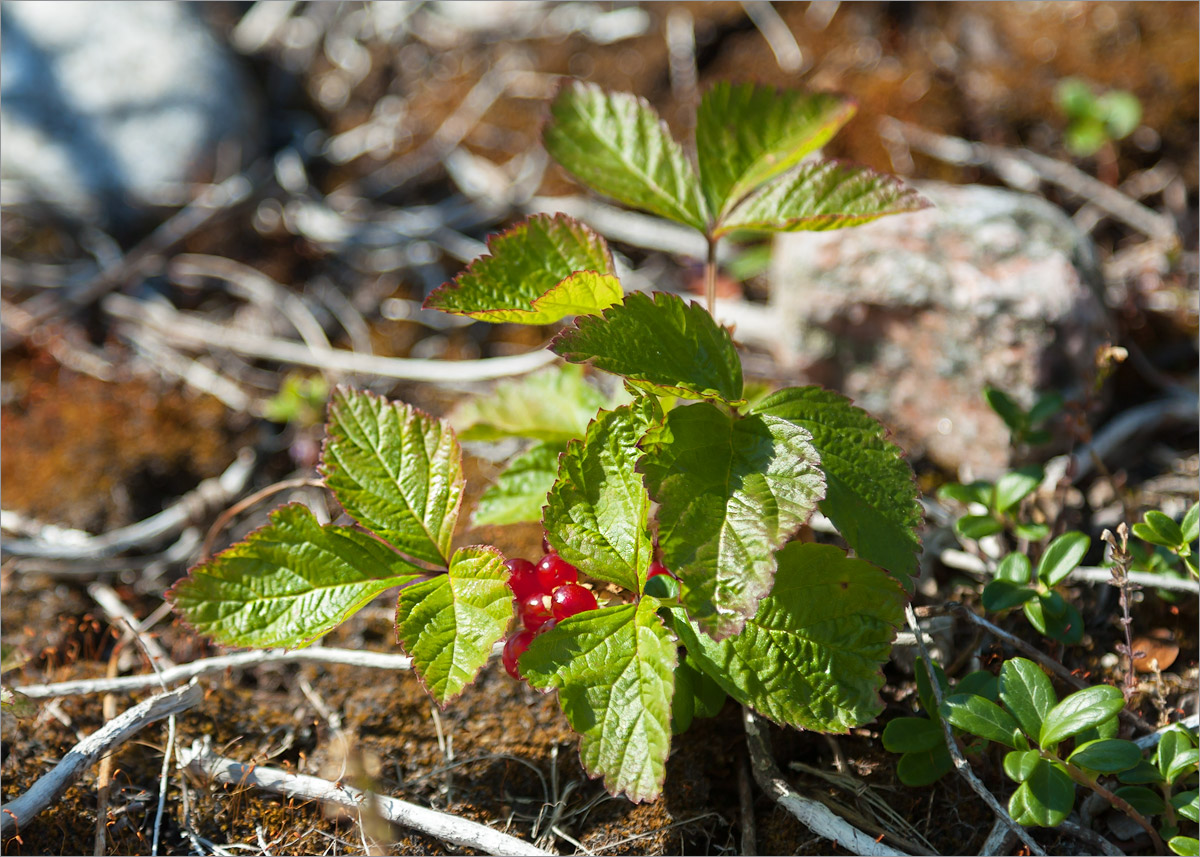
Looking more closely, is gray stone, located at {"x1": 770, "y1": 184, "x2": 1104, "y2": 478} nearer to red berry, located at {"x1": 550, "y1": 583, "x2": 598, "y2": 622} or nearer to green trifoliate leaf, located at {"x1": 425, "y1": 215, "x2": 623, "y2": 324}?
green trifoliate leaf, located at {"x1": 425, "y1": 215, "x2": 623, "y2": 324}

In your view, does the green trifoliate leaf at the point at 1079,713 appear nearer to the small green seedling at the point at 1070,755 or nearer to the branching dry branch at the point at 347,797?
the small green seedling at the point at 1070,755

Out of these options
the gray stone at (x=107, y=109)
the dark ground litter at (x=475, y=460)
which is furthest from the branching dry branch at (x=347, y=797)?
the gray stone at (x=107, y=109)

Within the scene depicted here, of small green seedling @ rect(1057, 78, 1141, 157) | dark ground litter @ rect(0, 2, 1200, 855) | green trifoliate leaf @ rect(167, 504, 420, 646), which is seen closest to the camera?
green trifoliate leaf @ rect(167, 504, 420, 646)

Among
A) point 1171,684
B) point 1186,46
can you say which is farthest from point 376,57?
point 1171,684

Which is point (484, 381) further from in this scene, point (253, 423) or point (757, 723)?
point (757, 723)

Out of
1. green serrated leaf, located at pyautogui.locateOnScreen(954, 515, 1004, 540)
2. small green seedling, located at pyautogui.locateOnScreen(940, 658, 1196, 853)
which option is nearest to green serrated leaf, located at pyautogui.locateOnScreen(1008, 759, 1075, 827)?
small green seedling, located at pyautogui.locateOnScreen(940, 658, 1196, 853)

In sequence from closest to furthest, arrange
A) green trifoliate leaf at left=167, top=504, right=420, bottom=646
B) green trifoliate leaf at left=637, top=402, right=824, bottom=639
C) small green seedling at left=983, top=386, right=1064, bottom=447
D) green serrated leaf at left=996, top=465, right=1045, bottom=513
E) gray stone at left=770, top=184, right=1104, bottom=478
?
1. green trifoliate leaf at left=637, top=402, right=824, bottom=639
2. green trifoliate leaf at left=167, top=504, right=420, bottom=646
3. green serrated leaf at left=996, top=465, right=1045, bottom=513
4. small green seedling at left=983, top=386, right=1064, bottom=447
5. gray stone at left=770, top=184, right=1104, bottom=478

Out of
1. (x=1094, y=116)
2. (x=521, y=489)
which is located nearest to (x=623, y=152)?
(x=521, y=489)

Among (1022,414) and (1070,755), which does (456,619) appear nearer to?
(1070,755)
